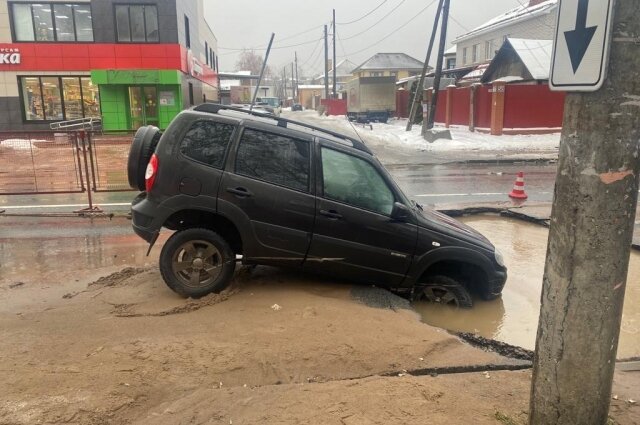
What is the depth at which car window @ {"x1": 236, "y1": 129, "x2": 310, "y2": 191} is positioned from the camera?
497 centimetres

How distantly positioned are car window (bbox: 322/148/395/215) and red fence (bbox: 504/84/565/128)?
75.5 ft

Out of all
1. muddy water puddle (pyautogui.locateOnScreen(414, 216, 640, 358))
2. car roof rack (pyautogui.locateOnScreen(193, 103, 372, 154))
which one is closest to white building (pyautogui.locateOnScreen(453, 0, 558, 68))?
muddy water puddle (pyautogui.locateOnScreen(414, 216, 640, 358))

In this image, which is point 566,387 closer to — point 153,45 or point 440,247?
point 440,247

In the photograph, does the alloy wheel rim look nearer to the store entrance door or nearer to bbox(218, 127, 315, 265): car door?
bbox(218, 127, 315, 265): car door

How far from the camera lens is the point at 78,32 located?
2658 cm

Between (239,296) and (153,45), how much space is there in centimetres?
2502

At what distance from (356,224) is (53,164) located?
921cm

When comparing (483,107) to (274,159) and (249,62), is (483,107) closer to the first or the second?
(274,159)

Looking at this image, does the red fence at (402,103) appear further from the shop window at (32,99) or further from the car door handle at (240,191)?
the car door handle at (240,191)

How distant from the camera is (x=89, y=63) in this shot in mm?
26766

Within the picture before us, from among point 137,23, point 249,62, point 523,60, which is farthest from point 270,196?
point 249,62

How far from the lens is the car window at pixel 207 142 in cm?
497

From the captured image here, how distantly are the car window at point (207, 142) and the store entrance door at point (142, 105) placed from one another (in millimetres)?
24269

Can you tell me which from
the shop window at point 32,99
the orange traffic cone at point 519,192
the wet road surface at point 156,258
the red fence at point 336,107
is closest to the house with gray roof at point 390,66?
the red fence at point 336,107
